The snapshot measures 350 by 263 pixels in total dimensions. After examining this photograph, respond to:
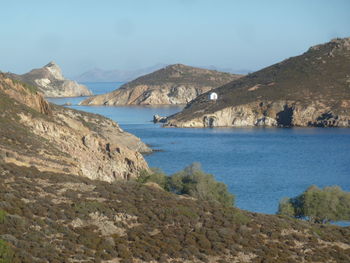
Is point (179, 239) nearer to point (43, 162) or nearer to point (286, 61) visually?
point (43, 162)

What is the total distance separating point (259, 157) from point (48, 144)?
4955 centimetres

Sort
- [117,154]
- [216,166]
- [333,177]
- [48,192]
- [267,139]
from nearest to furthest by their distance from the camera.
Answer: [48,192] < [117,154] < [333,177] < [216,166] < [267,139]

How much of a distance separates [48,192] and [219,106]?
12585cm

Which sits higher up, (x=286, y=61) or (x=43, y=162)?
(x=286, y=61)

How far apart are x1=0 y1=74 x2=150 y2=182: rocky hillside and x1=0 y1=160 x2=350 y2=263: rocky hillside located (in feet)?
16.5

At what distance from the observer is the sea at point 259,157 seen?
63500 mm

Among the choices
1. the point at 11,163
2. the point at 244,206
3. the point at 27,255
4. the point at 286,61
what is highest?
the point at 286,61

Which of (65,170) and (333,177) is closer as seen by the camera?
(65,170)

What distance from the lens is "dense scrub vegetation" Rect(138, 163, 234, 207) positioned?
45750 millimetres

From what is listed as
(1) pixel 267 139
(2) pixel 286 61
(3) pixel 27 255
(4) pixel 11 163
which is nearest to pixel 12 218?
(3) pixel 27 255

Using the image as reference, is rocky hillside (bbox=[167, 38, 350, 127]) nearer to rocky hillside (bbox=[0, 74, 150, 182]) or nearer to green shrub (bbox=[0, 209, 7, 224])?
rocky hillside (bbox=[0, 74, 150, 182])

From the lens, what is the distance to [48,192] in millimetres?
28359

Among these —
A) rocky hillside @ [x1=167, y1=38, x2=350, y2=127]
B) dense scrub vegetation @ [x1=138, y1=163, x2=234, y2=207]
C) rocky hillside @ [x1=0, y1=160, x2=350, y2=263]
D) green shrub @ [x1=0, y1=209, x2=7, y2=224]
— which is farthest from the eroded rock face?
green shrub @ [x1=0, y1=209, x2=7, y2=224]

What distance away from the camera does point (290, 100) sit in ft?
480
